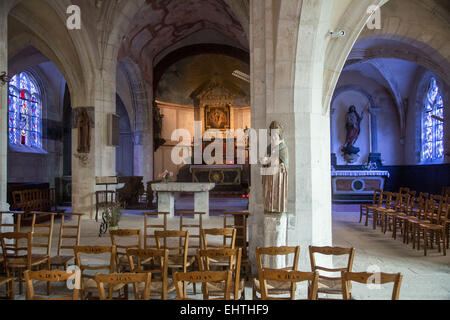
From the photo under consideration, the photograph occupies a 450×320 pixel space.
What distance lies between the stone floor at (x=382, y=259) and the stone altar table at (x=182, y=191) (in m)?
0.49

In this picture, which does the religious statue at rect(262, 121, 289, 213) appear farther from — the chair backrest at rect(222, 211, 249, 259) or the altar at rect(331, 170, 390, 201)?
the altar at rect(331, 170, 390, 201)

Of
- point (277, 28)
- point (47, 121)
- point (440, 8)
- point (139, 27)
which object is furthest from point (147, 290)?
point (47, 121)

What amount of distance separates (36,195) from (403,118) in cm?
1438

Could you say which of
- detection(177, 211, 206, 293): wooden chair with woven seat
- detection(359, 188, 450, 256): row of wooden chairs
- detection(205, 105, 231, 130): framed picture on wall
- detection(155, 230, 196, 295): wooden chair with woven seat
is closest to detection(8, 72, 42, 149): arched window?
detection(205, 105, 231, 130): framed picture on wall

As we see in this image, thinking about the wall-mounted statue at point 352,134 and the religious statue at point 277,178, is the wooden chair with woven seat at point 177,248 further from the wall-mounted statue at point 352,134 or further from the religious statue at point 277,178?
the wall-mounted statue at point 352,134

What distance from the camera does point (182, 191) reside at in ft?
29.6

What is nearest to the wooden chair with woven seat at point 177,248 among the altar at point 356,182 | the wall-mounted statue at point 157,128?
the altar at point 356,182

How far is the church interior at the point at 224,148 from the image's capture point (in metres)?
4.24

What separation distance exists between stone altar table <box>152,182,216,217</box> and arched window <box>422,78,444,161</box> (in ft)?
31.2

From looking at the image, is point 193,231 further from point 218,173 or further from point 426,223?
point 218,173

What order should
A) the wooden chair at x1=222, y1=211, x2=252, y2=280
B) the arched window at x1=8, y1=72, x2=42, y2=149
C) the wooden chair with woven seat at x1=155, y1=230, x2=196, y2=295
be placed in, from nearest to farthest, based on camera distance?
1. the wooden chair with woven seat at x1=155, y1=230, x2=196, y2=295
2. the wooden chair at x1=222, y1=211, x2=252, y2=280
3. the arched window at x1=8, y1=72, x2=42, y2=149

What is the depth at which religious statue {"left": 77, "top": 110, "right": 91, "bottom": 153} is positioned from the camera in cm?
980

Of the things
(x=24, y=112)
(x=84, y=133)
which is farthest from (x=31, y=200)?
(x=24, y=112)

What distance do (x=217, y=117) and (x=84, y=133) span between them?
8893mm
